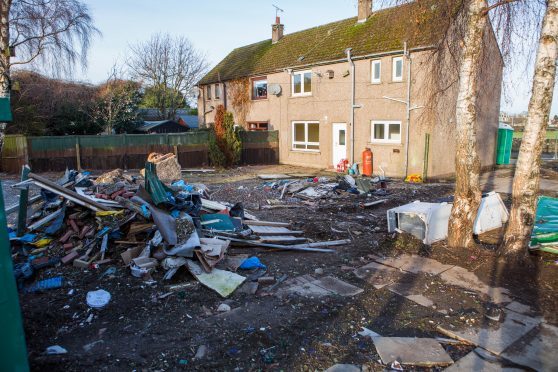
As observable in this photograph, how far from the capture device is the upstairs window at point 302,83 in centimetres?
2047

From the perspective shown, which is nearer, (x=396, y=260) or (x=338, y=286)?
(x=338, y=286)

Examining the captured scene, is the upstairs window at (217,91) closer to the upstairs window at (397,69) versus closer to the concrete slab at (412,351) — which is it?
the upstairs window at (397,69)

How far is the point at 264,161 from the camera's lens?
2227 centimetres

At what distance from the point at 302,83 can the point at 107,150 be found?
10409 millimetres

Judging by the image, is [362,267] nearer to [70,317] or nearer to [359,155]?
[70,317]

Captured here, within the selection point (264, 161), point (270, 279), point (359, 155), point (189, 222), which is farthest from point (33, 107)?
point (270, 279)

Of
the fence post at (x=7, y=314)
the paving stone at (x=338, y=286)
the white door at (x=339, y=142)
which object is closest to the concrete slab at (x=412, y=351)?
the paving stone at (x=338, y=286)

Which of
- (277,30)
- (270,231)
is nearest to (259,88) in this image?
(277,30)

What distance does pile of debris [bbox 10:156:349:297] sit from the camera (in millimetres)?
5914

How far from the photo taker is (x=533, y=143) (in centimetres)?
604

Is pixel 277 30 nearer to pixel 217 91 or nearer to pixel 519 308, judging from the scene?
pixel 217 91

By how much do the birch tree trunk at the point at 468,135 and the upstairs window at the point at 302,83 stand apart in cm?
1409

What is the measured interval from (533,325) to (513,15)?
5.27 meters

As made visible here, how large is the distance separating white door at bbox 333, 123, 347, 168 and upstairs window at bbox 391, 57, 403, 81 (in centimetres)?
329
